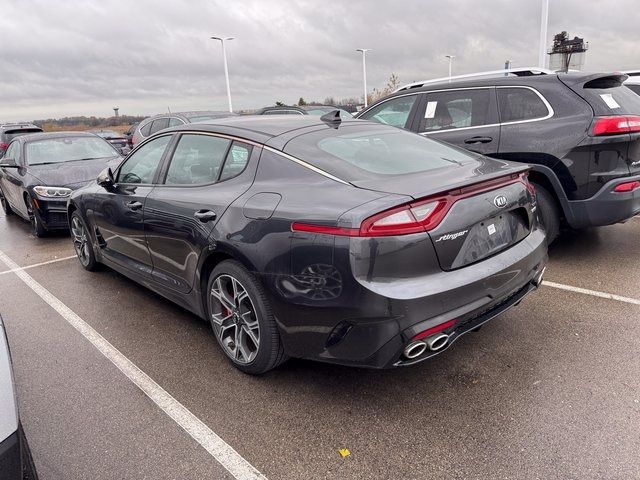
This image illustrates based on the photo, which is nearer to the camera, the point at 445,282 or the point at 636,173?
the point at 445,282

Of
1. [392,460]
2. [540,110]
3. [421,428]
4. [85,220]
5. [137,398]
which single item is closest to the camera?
[392,460]

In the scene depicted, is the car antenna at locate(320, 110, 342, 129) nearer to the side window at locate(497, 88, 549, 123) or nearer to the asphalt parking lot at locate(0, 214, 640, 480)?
the asphalt parking lot at locate(0, 214, 640, 480)

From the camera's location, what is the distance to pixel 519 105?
188 inches

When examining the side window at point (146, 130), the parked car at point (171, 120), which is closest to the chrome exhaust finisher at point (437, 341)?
the parked car at point (171, 120)

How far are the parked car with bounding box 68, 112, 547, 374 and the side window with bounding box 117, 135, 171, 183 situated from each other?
0.63 feet

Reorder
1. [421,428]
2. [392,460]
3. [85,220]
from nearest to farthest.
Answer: [392,460]
[421,428]
[85,220]

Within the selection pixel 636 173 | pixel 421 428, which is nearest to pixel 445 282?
pixel 421 428

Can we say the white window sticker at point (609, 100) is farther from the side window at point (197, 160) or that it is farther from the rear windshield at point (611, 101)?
the side window at point (197, 160)

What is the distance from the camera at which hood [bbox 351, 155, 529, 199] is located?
97.3 inches

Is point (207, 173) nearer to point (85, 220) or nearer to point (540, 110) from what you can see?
point (85, 220)

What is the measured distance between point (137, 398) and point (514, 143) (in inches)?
158

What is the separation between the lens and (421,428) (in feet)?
8.29

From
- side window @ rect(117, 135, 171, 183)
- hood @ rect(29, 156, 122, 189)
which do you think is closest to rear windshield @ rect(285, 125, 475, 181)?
side window @ rect(117, 135, 171, 183)

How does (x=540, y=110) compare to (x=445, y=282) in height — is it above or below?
above
